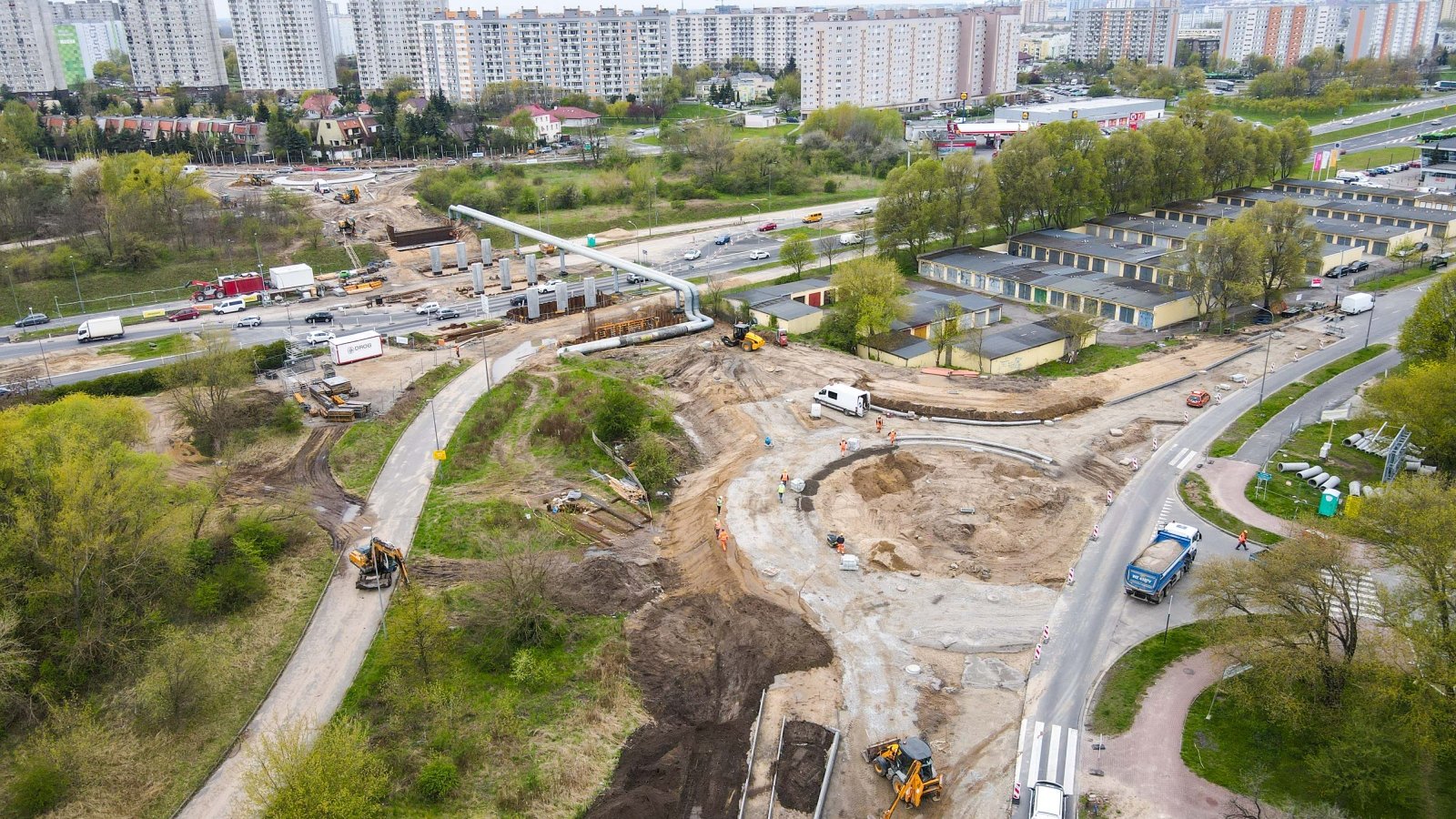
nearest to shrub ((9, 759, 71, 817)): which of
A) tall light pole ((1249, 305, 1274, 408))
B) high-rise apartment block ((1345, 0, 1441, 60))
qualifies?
tall light pole ((1249, 305, 1274, 408))

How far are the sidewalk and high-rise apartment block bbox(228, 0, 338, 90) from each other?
504 feet

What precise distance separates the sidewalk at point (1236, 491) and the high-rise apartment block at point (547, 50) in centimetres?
12188

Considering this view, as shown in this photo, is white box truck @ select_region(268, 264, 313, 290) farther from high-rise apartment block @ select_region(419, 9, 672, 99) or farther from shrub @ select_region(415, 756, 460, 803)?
high-rise apartment block @ select_region(419, 9, 672, 99)

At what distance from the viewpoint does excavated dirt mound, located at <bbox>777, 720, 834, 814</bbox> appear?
19.1 m

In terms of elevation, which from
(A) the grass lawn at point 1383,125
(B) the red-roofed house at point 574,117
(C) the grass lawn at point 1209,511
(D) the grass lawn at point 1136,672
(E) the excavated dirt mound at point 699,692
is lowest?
(E) the excavated dirt mound at point 699,692

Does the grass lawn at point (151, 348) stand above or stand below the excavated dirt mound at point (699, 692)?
above

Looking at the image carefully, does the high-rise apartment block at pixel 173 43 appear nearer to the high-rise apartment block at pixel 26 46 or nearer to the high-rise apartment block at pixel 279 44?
the high-rise apartment block at pixel 279 44

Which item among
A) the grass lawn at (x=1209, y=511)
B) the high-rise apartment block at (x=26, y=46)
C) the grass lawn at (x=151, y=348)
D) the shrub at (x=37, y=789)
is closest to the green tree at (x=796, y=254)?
the grass lawn at (x=1209, y=511)

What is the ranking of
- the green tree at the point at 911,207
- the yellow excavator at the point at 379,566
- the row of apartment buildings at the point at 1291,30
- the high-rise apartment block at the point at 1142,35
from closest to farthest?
the yellow excavator at the point at 379,566 < the green tree at the point at 911,207 < the row of apartment buildings at the point at 1291,30 < the high-rise apartment block at the point at 1142,35

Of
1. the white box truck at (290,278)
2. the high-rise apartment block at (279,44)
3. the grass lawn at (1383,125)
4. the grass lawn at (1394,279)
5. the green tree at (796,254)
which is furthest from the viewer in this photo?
the high-rise apartment block at (279,44)

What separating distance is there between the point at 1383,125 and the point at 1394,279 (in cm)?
7426

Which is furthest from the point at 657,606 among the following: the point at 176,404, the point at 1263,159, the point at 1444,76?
the point at 1444,76

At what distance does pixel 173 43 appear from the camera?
15150 centimetres

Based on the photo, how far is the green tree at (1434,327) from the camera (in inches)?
1379
